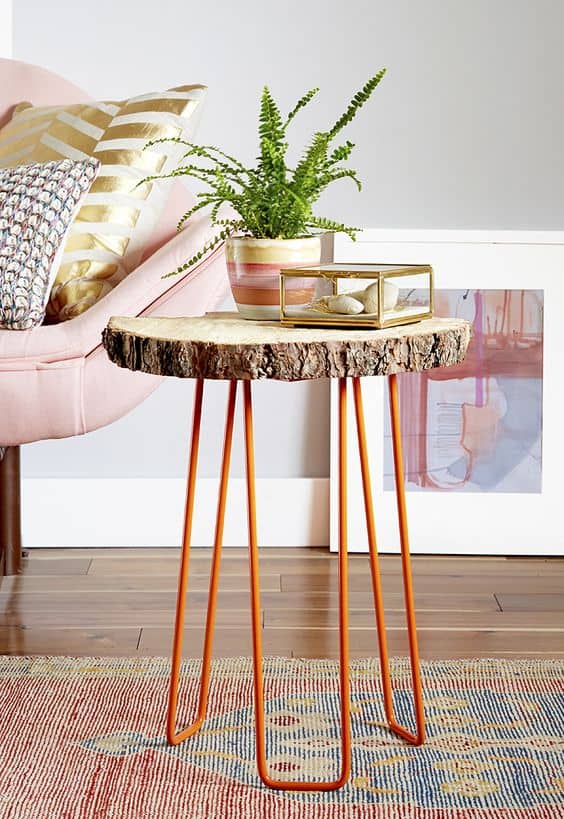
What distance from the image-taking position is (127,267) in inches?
89.7

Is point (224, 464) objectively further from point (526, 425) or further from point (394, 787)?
point (526, 425)

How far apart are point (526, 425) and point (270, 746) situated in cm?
133

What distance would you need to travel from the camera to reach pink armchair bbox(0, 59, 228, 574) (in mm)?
2000

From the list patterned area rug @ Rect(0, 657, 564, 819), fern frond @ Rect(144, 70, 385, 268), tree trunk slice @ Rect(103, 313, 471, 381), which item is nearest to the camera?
tree trunk slice @ Rect(103, 313, 471, 381)

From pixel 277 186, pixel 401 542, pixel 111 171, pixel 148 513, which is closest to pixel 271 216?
pixel 277 186

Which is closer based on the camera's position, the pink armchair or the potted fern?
the potted fern

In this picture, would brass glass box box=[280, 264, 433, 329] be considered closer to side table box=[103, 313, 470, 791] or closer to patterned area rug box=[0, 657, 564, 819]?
side table box=[103, 313, 470, 791]

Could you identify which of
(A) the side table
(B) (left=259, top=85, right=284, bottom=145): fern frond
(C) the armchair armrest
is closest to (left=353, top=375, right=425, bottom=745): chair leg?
(A) the side table

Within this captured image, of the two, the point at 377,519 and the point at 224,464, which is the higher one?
the point at 224,464

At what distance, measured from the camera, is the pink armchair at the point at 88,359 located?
2.00m

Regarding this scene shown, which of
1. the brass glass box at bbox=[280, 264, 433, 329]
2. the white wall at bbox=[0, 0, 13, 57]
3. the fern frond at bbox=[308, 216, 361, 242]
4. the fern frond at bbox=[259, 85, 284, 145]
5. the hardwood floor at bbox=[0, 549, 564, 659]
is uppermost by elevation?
the white wall at bbox=[0, 0, 13, 57]

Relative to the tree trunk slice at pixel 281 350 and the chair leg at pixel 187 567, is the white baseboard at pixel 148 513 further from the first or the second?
the tree trunk slice at pixel 281 350

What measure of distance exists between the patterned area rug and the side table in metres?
0.05

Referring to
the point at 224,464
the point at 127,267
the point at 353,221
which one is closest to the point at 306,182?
the point at 224,464
